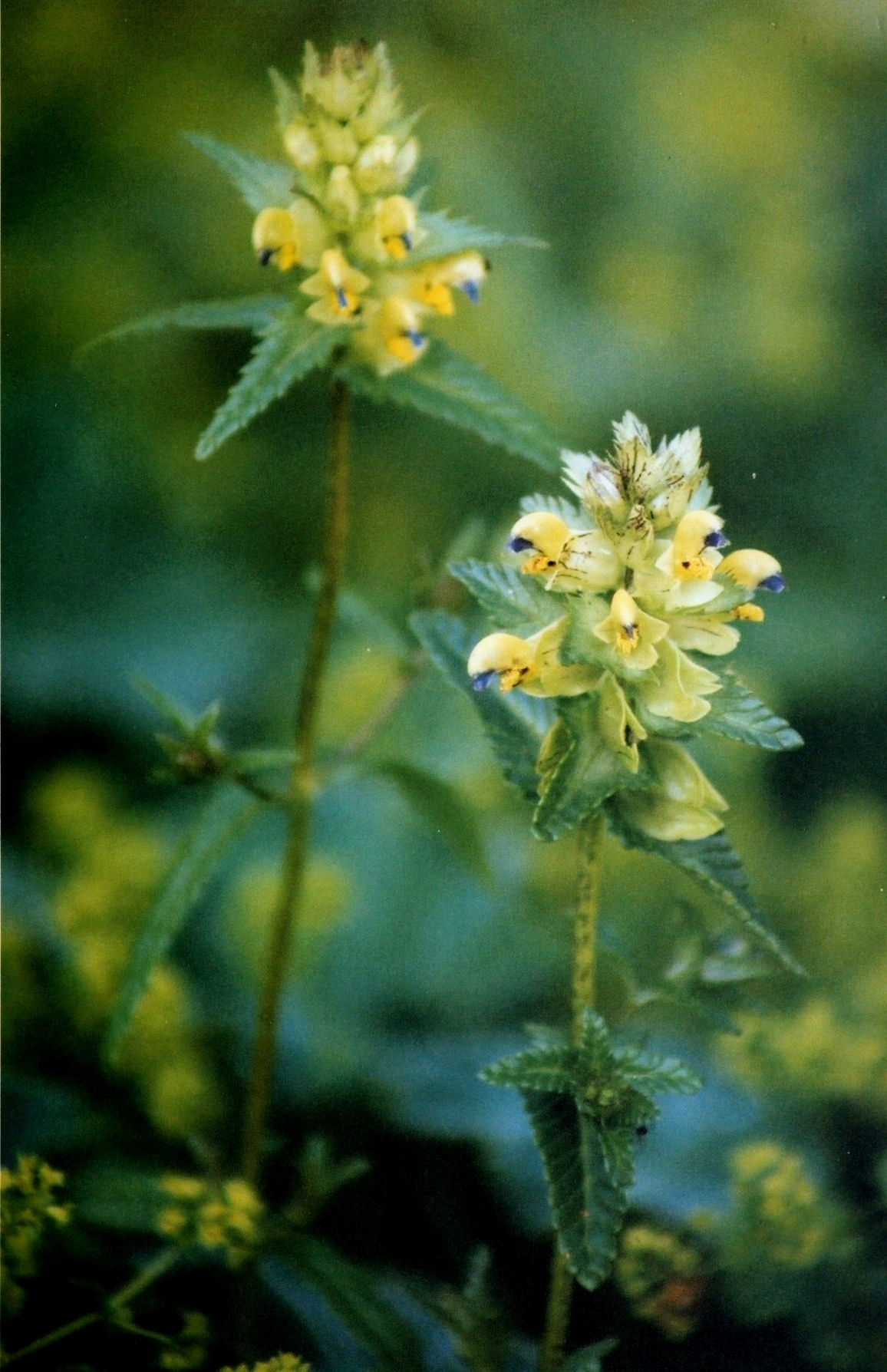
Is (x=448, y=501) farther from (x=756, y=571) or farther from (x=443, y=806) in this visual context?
(x=756, y=571)

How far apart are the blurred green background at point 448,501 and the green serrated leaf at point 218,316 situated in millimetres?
Answer: 193

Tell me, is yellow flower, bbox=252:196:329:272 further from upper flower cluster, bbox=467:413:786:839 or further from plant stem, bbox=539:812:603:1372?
plant stem, bbox=539:812:603:1372

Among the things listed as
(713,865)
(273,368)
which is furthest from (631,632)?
(273,368)

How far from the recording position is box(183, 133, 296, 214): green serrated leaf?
771 millimetres

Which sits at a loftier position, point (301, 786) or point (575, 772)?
point (301, 786)

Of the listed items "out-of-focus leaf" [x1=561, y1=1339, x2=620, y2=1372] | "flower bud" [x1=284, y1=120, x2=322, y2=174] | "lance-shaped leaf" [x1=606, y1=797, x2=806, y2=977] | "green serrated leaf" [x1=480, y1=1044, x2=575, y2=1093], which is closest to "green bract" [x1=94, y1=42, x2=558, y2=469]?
"flower bud" [x1=284, y1=120, x2=322, y2=174]

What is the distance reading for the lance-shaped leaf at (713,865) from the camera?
0.65 meters

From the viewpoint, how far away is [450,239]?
76 cm

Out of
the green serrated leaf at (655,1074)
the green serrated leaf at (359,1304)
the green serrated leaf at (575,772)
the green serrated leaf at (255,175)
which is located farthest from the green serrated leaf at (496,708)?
the green serrated leaf at (359,1304)

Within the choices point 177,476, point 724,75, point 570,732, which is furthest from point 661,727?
point 177,476

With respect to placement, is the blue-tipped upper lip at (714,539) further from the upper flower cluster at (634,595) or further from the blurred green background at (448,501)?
the blurred green background at (448,501)

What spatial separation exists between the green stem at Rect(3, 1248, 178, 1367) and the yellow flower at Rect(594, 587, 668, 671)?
1.60 feet

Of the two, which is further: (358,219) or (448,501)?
(448,501)

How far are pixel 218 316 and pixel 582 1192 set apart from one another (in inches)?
20.6
